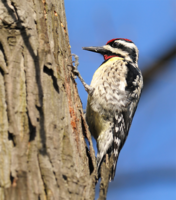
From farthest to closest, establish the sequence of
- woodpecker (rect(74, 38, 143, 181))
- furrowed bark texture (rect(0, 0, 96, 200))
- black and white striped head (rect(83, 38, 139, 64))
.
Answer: black and white striped head (rect(83, 38, 139, 64)) < woodpecker (rect(74, 38, 143, 181)) < furrowed bark texture (rect(0, 0, 96, 200))

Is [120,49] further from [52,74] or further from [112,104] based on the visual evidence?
[52,74]

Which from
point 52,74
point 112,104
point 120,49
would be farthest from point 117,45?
point 52,74

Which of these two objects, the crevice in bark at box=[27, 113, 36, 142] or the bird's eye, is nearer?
the crevice in bark at box=[27, 113, 36, 142]

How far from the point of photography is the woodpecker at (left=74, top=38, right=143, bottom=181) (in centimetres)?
333

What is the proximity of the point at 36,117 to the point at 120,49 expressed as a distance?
2.91 metres

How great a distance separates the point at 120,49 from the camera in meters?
4.23

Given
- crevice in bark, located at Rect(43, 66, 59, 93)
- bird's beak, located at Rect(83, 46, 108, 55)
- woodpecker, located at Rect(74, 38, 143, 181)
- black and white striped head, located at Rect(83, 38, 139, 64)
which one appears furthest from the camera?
black and white striped head, located at Rect(83, 38, 139, 64)

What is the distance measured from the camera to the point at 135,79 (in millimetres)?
3713

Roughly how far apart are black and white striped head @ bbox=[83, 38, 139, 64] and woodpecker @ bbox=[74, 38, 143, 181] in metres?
0.46

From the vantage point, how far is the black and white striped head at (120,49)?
4148mm

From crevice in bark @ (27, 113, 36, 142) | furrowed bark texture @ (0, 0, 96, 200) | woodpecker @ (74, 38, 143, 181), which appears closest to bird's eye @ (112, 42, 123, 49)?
woodpecker @ (74, 38, 143, 181)

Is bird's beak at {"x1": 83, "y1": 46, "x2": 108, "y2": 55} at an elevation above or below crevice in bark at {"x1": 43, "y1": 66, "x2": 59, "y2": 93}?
above

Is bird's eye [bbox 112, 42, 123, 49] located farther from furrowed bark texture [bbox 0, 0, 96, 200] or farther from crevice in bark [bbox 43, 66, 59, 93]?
crevice in bark [bbox 43, 66, 59, 93]

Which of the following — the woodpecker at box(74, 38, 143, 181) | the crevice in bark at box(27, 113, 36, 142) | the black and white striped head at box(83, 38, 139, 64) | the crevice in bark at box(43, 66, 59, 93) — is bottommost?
the woodpecker at box(74, 38, 143, 181)
